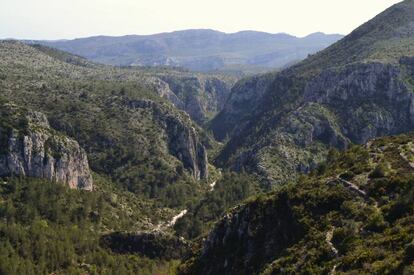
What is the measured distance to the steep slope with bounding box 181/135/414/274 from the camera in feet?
211

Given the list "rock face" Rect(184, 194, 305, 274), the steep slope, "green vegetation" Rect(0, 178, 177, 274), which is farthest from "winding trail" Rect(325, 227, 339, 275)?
"green vegetation" Rect(0, 178, 177, 274)

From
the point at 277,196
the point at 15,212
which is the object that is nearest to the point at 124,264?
the point at 15,212

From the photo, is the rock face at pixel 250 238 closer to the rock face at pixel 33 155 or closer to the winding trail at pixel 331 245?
the winding trail at pixel 331 245

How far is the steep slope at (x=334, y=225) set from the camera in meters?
64.2

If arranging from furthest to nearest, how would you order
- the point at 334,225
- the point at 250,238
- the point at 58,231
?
the point at 58,231 → the point at 250,238 → the point at 334,225

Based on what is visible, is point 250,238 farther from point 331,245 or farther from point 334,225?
point 331,245

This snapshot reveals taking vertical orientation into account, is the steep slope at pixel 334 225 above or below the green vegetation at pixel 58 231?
above

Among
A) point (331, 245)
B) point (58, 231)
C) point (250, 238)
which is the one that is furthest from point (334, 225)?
point (58, 231)

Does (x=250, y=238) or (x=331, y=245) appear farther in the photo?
(x=250, y=238)

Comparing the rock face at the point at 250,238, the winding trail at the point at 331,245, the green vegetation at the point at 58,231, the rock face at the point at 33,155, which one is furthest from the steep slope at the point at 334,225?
the rock face at the point at 33,155

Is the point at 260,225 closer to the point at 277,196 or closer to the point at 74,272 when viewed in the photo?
the point at 277,196

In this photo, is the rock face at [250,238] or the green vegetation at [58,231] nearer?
the rock face at [250,238]

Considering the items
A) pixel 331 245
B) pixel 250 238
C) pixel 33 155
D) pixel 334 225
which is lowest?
pixel 33 155

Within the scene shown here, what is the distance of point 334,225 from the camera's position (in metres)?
77.6
